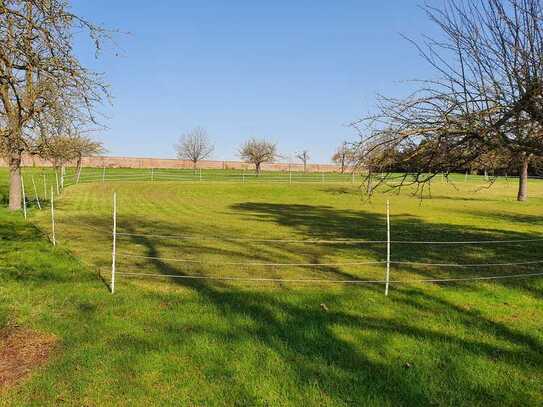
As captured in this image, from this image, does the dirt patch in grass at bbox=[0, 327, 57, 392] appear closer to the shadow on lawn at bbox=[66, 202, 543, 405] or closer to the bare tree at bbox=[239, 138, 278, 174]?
the shadow on lawn at bbox=[66, 202, 543, 405]

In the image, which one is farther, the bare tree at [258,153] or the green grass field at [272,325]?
the bare tree at [258,153]

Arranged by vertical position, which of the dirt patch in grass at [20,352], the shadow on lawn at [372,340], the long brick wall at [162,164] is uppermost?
the long brick wall at [162,164]

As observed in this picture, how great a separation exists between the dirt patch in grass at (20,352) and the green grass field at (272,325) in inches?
6.6

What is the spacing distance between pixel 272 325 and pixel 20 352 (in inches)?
118

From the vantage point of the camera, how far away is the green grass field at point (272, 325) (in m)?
4.45

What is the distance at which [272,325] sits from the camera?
6156mm

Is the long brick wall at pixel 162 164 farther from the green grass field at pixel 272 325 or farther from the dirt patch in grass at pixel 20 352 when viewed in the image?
the dirt patch in grass at pixel 20 352

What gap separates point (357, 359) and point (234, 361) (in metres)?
1.35

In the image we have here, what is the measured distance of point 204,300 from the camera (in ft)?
24.0

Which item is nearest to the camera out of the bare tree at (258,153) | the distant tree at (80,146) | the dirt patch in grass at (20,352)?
the dirt patch in grass at (20,352)

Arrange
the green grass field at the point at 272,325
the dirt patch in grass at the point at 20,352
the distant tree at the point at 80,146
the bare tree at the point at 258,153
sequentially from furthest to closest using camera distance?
the bare tree at the point at 258,153 < the distant tree at the point at 80,146 < the dirt patch in grass at the point at 20,352 < the green grass field at the point at 272,325

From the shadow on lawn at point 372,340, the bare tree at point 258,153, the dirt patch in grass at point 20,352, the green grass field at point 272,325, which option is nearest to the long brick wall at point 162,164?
the bare tree at point 258,153

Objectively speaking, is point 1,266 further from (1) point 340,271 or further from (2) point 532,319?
(2) point 532,319

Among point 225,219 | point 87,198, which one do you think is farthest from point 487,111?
point 87,198
